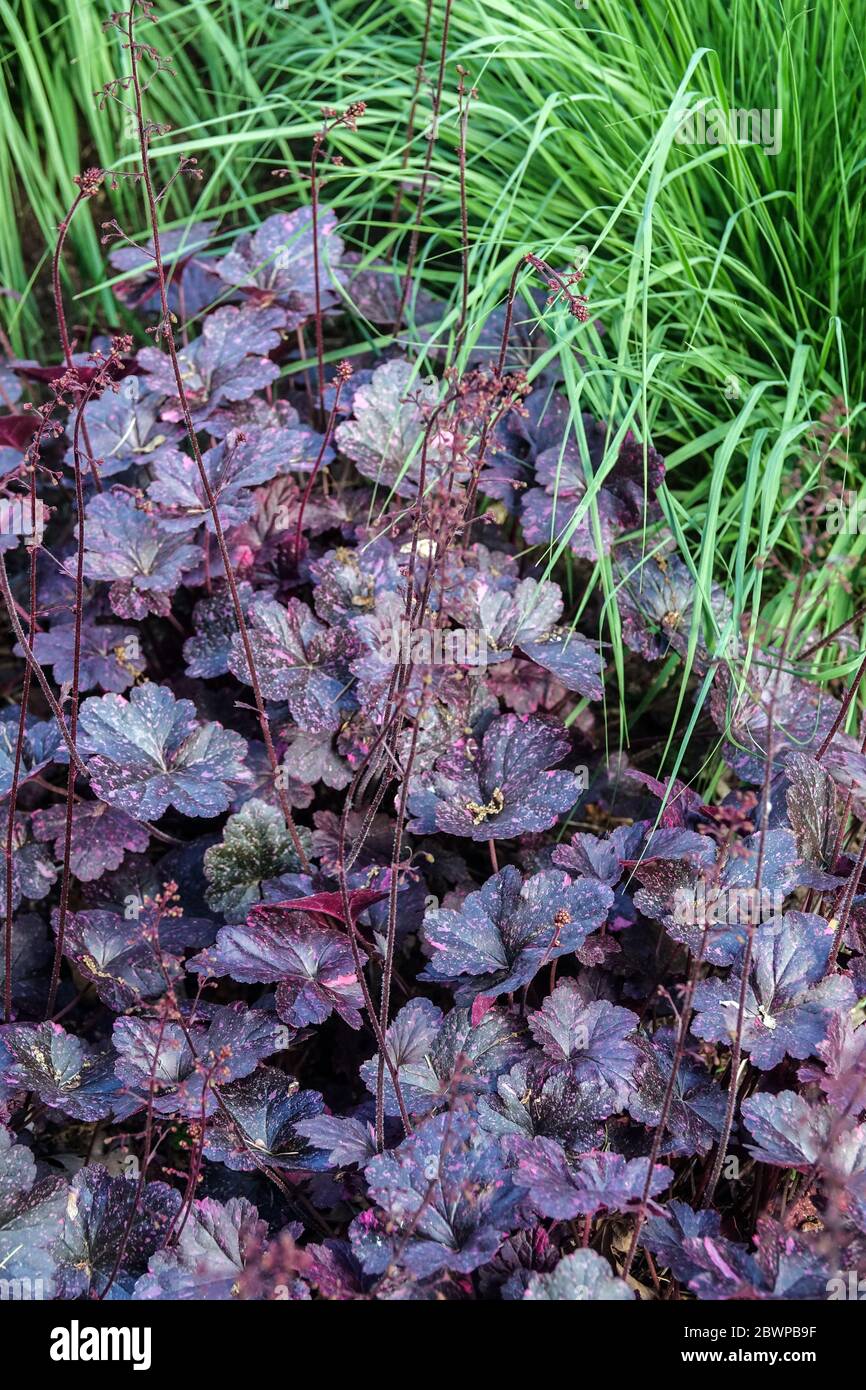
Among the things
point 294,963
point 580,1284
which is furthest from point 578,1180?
point 294,963

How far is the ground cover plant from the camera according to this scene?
1.44 m

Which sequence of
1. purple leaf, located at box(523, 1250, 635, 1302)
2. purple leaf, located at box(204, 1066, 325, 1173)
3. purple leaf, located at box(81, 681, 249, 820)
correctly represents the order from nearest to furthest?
purple leaf, located at box(523, 1250, 635, 1302), purple leaf, located at box(204, 1066, 325, 1173), purple leaf, located at box(81, 681, 249, 820)

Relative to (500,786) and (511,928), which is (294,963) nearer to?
(511,928)

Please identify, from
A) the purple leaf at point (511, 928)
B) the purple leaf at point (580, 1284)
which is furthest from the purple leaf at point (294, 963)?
the purple leaf at point (580, 1284)

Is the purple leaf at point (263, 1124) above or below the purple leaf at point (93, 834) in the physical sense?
below

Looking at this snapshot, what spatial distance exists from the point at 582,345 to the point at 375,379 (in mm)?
398

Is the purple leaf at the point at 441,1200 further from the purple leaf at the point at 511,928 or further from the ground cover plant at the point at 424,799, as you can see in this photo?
the purple leaf at the point at 511,928

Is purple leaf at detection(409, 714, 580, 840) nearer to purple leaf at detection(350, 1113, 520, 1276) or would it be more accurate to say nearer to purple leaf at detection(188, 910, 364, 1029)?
purple leaf at detection(188, 910, 364, 1029)

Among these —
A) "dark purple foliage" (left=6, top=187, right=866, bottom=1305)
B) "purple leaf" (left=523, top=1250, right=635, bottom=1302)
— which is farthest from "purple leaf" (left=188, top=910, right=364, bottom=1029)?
"purple leaf" (left=523, top=1250, right=635, bottom=1302)

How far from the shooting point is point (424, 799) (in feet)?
6.09

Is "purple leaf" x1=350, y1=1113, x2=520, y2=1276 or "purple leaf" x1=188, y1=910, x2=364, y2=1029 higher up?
"purple leaf" x1=188, y1=910, x2=364, y2=1029

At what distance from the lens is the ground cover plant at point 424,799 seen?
1.44 metres

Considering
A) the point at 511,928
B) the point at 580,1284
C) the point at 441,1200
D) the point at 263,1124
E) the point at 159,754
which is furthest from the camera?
the point at 159,754

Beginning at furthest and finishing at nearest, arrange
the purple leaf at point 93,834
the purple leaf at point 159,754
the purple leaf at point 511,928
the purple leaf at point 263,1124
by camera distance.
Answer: the purple leaf at point 93,834
the purple leaf at point 159,754
the purple leaf at point 511,928
the purple leaf at point 263,1124
